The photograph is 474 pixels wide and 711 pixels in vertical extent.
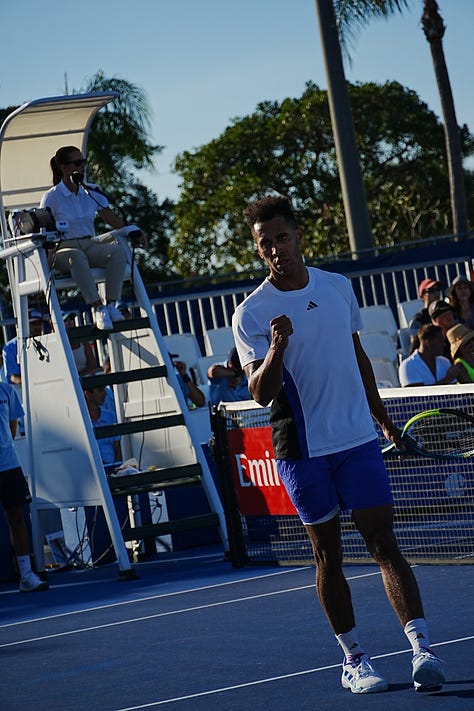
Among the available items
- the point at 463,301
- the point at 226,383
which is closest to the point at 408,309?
the point at 463,301

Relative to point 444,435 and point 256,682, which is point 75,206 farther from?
point 256,682

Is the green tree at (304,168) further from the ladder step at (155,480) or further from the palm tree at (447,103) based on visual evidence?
the ladder step at (155,480)

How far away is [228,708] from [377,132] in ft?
151

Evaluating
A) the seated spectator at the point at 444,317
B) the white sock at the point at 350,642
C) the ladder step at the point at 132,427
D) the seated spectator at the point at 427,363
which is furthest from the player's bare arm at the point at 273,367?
the seated spectator at the point at 444,317

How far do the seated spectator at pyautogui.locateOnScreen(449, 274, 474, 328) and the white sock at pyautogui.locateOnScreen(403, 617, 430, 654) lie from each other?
7565 millimetres

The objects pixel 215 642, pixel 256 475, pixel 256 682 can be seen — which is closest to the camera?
pixel 256 682

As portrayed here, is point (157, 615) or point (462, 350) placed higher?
point (462, 350)

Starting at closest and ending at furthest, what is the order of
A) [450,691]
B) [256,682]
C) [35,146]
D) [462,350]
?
[450,691] → [256,682] → [462,350] → [35,146]

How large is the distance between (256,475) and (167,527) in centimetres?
111

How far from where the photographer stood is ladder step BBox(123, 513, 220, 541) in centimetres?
1059

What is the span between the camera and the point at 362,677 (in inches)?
214

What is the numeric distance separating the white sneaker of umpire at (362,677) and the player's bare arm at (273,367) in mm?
1182

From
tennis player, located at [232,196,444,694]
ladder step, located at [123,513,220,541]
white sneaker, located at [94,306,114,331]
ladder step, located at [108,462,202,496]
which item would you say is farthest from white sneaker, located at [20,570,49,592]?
tennis player, located at [232,196,444,694]

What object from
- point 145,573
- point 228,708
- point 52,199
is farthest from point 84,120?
point 228,708
